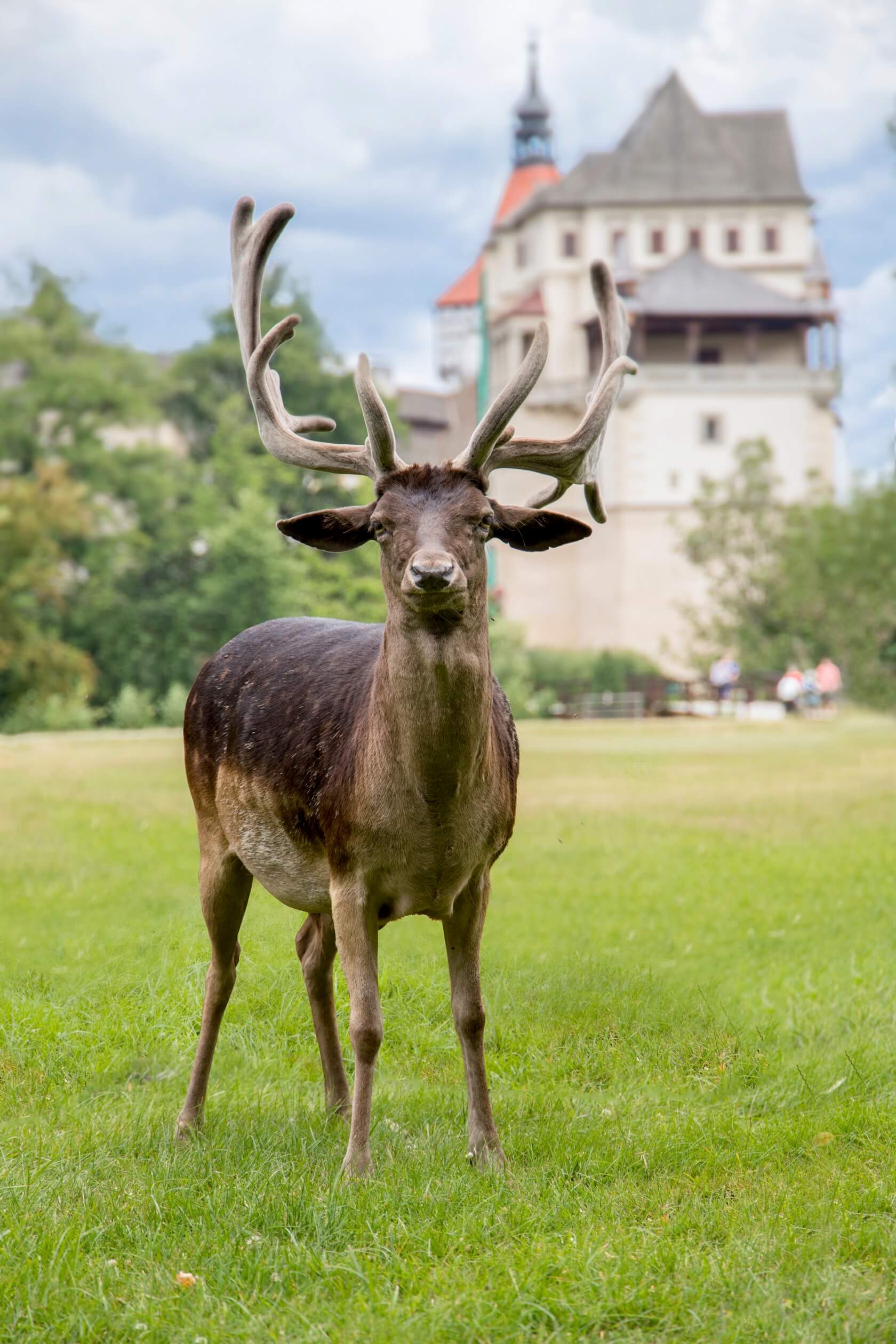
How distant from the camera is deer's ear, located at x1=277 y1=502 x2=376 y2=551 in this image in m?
5.02

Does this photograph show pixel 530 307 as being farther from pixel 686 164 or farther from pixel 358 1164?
pixel 358 1164

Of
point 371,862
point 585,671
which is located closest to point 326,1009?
point 371,862

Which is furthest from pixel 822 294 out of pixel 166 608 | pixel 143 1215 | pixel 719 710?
pixel 143 1215

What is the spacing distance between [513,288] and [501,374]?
174 inches

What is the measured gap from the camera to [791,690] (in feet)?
137

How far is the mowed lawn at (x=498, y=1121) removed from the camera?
418 cm

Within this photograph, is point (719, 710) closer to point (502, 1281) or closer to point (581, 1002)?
point (581, 1002)

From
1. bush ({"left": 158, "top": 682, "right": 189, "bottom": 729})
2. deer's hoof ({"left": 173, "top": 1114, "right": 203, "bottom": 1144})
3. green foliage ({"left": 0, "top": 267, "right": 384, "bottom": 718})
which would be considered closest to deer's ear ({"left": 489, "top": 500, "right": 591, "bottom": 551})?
deer's hoof ({"left": 173, "top": 1114, "right": 203, "bottom": 1144})

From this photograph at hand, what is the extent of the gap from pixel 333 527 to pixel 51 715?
104ft

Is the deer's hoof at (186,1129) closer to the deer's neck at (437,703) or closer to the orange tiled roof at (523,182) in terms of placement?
the deer's neck at (437,703)

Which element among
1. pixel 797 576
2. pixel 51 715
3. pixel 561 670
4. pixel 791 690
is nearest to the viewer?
pixel 51 715

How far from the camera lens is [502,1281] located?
167 inches

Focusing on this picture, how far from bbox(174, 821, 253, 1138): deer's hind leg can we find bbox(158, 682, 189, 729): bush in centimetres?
2569

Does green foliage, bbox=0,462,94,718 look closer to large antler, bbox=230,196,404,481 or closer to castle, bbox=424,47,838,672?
castle, bbox=424,47,838,672
